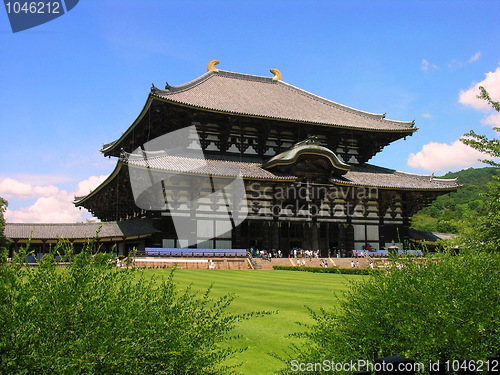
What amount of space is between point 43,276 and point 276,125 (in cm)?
3690

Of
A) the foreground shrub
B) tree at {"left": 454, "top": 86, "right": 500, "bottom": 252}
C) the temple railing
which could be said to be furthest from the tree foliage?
the temple railing

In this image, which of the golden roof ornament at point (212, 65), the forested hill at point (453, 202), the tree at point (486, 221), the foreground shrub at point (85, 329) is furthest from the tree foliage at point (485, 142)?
the forested hill at point (453, 202)

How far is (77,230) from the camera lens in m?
37.6

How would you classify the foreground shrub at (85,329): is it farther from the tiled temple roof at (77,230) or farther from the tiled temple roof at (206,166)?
the tiled temple roof at (77,230)

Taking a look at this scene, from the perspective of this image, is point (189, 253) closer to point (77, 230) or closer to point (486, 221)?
point (77, 230)

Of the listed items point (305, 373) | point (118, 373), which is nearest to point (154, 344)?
point (118, 373)

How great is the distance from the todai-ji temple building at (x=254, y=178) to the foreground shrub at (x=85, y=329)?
26031 mm

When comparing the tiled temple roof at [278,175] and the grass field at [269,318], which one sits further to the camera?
the tiled temple roof at [278,175]

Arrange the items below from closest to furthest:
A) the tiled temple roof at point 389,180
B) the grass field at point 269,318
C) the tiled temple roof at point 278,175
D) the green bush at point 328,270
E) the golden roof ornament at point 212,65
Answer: the grass field at point 269,318
the green bush at point 328,270
the tiled temple roof at point 278,175
the tiled temple roof at point 389,180
the golden roof ornament at point 212,65

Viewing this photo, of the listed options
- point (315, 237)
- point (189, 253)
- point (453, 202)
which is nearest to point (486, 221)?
point (189, 253)

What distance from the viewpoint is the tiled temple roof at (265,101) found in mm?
38656

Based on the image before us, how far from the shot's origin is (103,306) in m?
4.80

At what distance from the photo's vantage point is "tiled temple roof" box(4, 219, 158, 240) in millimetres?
34125

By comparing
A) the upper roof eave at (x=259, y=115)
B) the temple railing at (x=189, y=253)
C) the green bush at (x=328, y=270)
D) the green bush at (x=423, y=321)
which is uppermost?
the upper roof eave at (x=259, y=115)
